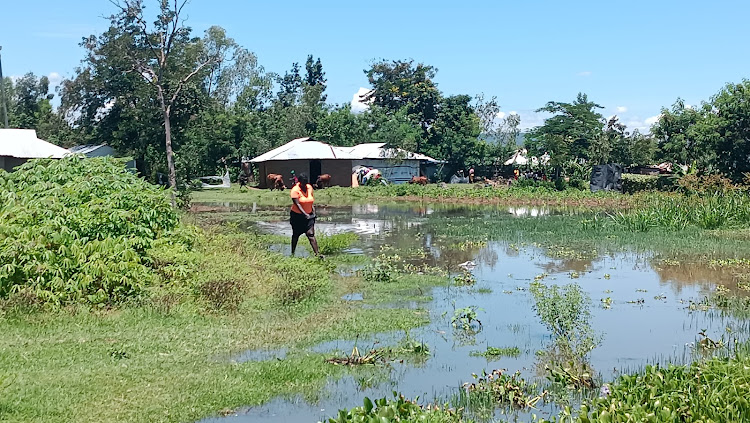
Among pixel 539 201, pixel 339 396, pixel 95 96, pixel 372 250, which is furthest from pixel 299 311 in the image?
pixel 95 96

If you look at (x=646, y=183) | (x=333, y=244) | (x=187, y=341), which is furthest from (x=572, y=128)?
(x=187, y=341)

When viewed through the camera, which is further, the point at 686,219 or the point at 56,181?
the point at 686,219

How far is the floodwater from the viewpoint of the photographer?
288 inches

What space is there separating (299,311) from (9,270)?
12.4 feet

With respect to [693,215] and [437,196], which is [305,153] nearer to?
[437,196]

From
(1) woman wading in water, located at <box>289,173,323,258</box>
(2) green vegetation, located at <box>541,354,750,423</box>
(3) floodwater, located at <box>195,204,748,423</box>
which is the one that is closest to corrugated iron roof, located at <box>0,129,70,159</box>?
(3) floodwater, located at <box>195,204,748,423</box>

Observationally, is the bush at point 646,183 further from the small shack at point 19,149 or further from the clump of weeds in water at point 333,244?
the small shack at point 19,149

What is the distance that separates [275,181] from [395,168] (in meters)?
9.77

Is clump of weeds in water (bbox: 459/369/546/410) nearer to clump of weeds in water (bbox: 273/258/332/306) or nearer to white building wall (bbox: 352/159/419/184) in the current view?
clump of weeds in water (bbox: 273/258/332/306)

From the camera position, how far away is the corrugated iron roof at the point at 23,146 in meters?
33.9

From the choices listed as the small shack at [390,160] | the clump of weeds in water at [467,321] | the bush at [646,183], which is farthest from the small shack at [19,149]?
the bush at [646,183]

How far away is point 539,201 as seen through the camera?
121 feet

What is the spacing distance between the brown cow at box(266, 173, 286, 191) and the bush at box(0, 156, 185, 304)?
3210 cm

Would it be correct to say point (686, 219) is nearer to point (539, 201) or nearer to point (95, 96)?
point (539, 201)
